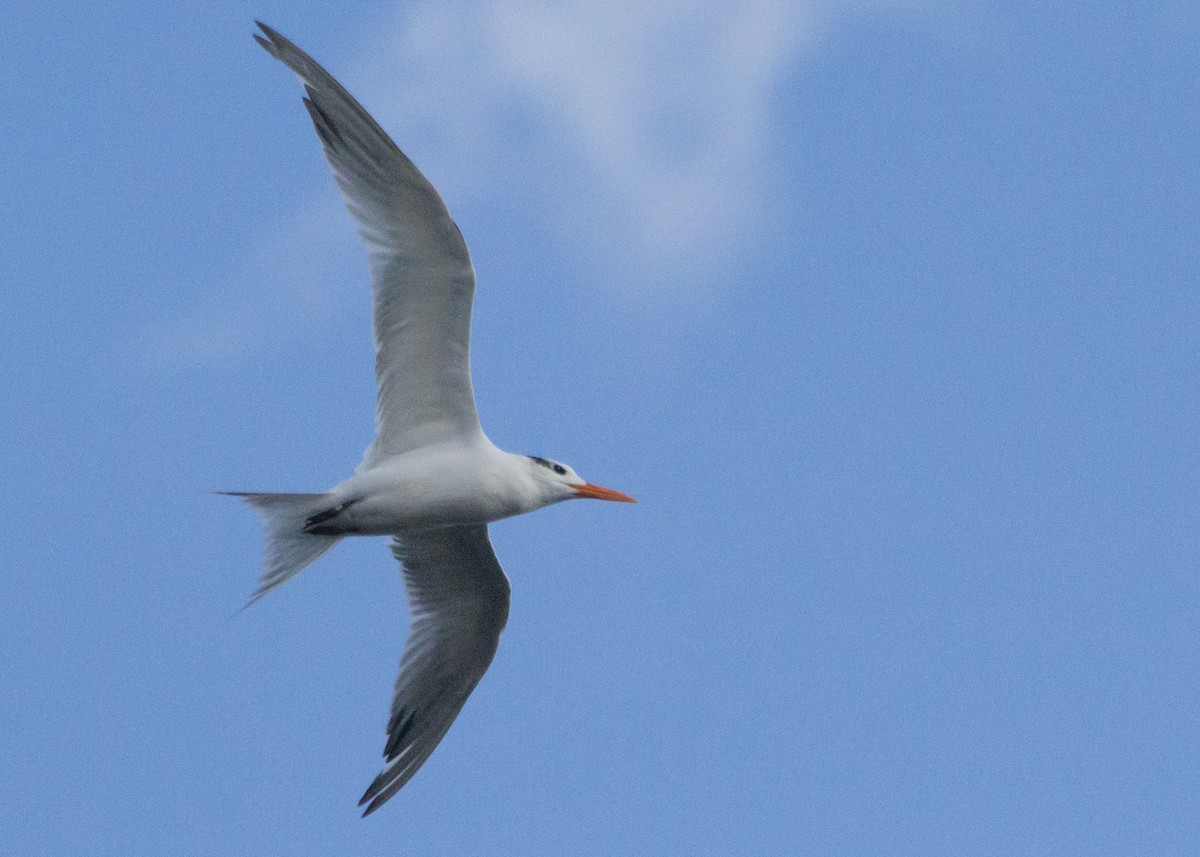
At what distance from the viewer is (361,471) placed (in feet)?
31.7

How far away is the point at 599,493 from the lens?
10.2 m

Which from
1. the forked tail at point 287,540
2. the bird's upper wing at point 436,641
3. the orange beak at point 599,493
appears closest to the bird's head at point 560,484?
the orange beak at point 599,493

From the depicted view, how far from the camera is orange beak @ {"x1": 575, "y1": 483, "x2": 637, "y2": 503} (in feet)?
33.1

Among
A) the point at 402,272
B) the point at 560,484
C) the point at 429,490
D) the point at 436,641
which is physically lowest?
the point at 436,641

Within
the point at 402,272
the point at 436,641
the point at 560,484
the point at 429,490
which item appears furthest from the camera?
the point at 436,641

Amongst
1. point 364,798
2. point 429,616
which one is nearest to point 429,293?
point 429,616

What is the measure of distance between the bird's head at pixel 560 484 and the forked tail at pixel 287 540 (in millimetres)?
1242

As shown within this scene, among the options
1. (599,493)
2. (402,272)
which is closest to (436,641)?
(599,493)

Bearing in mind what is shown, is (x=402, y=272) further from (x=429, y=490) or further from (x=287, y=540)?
(x=287, y=540)

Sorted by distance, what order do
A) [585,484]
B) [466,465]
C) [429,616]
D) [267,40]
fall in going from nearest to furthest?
[267,40] < [466,465] < [585,484] < [429,616]

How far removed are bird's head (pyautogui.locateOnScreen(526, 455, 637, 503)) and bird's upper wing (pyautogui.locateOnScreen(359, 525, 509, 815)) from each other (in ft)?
2.94

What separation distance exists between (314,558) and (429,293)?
1.74 meters

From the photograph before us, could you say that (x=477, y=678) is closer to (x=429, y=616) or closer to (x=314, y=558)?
(x=429, y=616)

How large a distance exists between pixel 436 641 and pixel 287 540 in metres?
1.64
